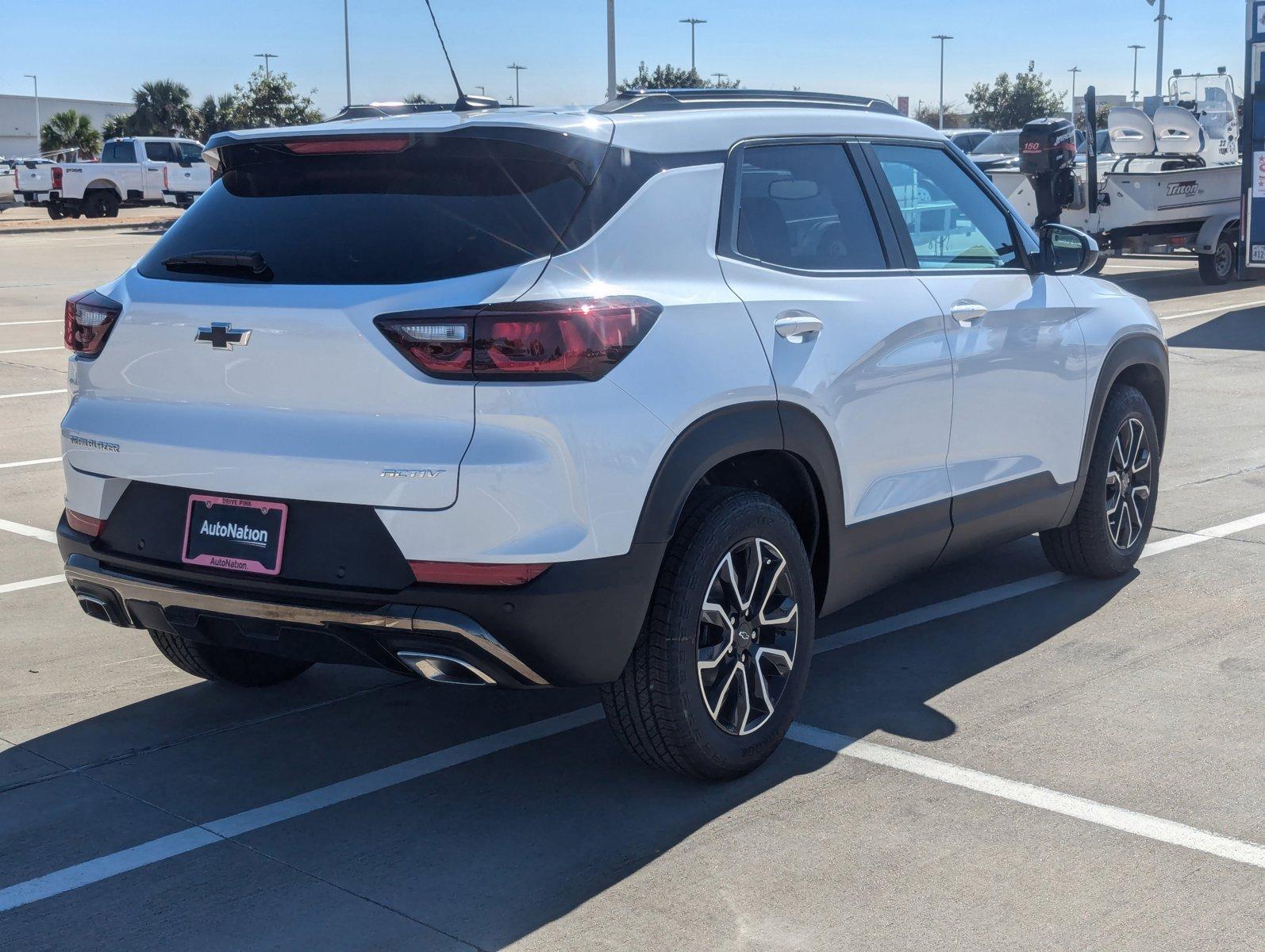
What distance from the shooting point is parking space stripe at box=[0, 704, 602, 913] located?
12.0 ft

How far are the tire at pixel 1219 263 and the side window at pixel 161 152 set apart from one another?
28.0m

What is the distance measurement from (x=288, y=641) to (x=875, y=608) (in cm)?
284

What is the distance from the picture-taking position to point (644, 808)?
4090 mm

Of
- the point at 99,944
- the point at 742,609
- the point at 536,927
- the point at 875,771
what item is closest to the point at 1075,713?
the point at 875,771

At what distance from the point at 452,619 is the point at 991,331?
7.98 feet

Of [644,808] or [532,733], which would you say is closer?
[644,808]

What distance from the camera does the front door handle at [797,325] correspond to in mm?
4227

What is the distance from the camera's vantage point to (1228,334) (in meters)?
15.3

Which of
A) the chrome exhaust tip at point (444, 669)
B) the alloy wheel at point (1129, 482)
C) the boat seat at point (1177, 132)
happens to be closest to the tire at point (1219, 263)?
the boat seat at point (1177, 132)

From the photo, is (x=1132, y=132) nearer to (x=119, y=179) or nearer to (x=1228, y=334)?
(x=1228, y=334)

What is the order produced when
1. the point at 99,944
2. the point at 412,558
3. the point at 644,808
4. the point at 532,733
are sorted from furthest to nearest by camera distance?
the point at 532,733
the point at 644,808
the point at 412,558
the point at 99,944

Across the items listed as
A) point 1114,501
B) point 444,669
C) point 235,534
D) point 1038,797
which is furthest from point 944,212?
point 235,534

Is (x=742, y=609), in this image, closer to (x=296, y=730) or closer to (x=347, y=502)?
(x=347, y=502)

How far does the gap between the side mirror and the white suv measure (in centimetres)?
98
